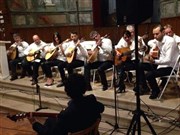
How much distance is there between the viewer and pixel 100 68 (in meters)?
4.52

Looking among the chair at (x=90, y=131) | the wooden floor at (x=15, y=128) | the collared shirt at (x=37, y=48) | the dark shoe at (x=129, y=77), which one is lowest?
the wooden floor at (x=15, y=128)

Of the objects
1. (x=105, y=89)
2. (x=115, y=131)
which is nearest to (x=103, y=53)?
(x=105, y=89)

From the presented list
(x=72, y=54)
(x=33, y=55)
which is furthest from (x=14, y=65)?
(x=72, y=54)

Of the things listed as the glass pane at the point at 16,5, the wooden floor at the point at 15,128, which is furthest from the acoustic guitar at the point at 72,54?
the glass pane at the point at 16,5

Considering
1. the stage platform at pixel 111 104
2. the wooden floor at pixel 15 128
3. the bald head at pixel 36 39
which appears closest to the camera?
the stage platform at pixel 111 104

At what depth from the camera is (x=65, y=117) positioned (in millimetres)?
2006

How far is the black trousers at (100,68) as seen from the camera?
14.9ft

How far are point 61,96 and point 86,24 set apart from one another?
4.53 m

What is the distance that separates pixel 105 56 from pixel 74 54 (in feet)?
2.10

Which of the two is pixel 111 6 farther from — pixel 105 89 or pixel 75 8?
pixel 105 89

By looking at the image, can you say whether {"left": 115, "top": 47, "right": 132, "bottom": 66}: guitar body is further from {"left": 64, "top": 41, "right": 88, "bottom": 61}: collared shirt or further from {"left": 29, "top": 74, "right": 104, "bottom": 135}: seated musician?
{"left": 29, "top": 74, "right": 104, "bottom": 135}: seated musician

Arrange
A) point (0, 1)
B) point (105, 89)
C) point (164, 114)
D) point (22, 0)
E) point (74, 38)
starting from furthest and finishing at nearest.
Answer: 1. point (22, 0)
2. point (0, 1)
3. point (74, 38)
4. point (105, 89)
5. point (164, 114)

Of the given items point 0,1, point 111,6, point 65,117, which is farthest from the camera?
point 111,6

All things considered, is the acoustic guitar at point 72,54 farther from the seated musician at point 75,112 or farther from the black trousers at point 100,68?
the seated musician at point 75,112
